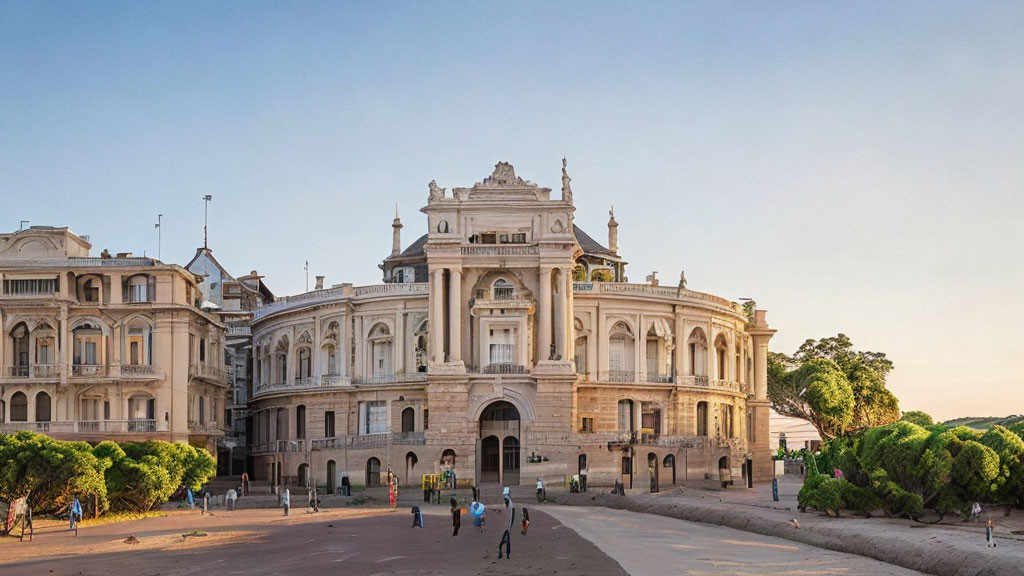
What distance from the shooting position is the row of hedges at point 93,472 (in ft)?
205

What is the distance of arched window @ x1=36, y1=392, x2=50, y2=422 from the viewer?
8400 centimetres

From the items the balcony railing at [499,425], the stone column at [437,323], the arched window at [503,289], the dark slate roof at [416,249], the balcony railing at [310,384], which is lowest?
the balcony railing at [499,425]

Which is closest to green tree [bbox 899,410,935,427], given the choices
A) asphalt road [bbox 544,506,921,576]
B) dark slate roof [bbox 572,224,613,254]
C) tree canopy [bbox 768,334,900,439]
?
tree canopy [bbox 768,334,900,439]

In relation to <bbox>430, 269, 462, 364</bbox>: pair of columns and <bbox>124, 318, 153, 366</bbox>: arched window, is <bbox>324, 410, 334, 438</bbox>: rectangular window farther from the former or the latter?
<bbox>124, 318, 153, 366</bbox>: arched window

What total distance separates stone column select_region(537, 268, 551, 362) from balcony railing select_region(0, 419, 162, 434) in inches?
972

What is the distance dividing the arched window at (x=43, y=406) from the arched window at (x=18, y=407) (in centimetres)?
71

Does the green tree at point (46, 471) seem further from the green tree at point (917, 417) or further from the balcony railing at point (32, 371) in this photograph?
the green tree at point (917, 417)

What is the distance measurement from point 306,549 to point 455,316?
107 feet

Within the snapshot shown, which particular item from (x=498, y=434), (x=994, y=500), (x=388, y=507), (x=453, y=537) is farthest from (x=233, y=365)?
(x=994, y=500)

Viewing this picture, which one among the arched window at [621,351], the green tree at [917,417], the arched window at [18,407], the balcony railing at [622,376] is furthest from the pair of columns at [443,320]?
the green tree at [917,417]

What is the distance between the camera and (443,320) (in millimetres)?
85188

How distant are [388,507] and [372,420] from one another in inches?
731

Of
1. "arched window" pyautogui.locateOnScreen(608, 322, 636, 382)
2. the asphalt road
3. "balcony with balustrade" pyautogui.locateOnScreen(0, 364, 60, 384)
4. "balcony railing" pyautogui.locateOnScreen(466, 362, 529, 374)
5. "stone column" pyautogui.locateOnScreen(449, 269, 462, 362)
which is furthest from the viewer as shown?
"arched window" pyautogui.locateOnScreen(608, 322, 636, 382)

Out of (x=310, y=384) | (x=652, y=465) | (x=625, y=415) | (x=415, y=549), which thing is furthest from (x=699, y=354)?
(x=415, y=549)
